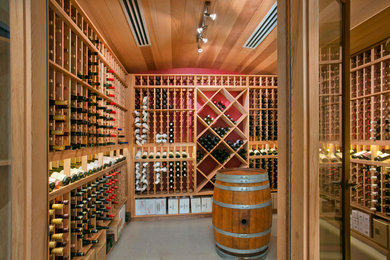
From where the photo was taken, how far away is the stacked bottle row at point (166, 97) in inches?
141

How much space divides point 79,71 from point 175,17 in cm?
122

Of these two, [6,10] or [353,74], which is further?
[353,74]

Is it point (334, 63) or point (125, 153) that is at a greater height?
point (334, 63)

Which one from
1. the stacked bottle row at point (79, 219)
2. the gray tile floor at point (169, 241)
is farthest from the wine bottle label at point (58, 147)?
the gray tile floor at point (169, 241)

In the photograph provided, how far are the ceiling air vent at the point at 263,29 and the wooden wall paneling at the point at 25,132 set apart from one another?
2159 mm

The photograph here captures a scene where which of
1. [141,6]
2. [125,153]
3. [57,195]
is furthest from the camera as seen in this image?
[125,153]

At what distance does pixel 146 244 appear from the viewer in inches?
106

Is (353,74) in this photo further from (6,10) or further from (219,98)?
(6,10)

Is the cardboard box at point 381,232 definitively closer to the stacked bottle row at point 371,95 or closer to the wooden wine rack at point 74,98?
the stacked bottle row at point 371,95

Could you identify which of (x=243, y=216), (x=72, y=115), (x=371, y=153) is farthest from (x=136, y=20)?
(x=371, y=153)

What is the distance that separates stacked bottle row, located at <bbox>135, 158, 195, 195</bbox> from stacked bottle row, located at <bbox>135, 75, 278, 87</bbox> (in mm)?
1397

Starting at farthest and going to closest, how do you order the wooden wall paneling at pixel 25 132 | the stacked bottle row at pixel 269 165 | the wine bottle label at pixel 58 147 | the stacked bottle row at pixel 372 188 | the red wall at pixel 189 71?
the red wall at pixel 189 71 → the stacked bottle row at pixel 269 165 → the stacked bottle row at pixel 372 188 → the wine bottle label at pixel 58 147 → the wooden wall paneling at pixel 25 132

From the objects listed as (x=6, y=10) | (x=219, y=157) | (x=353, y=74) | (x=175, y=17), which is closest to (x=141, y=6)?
(x=175, y=17)

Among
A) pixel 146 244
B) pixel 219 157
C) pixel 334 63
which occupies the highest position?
pixel 334 63
